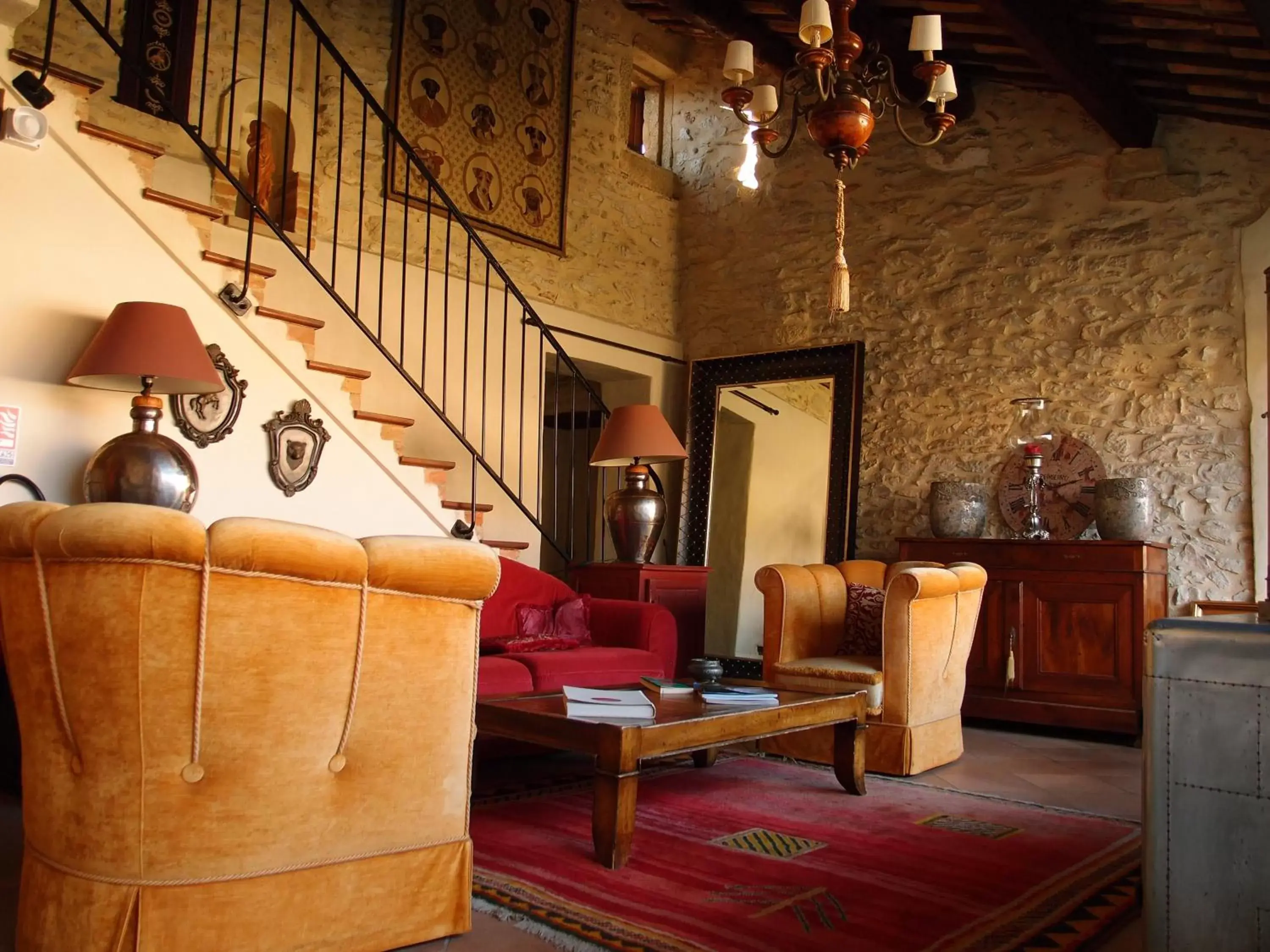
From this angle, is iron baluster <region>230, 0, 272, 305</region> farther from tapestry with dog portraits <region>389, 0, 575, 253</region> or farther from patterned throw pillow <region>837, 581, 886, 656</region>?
patterned throw pillow <region>837, 581, 886, 656</region>

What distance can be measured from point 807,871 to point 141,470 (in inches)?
94.5

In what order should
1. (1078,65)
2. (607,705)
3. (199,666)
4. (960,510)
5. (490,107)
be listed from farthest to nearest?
(490,107), (960,510), (1078,65), (607,705), (199,666)

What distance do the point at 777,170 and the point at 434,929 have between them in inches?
241

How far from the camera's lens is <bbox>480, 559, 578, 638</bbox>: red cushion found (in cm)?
431

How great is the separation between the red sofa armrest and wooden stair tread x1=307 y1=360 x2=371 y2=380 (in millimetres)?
1433

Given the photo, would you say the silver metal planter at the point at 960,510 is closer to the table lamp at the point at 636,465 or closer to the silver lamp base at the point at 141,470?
the table lamp at the point at 636,465

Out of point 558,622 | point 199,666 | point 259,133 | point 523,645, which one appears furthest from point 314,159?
point 199,666

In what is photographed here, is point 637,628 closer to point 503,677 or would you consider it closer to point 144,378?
point 503,677

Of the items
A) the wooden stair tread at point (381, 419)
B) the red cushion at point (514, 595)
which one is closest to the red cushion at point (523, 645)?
the red cushion at point (514, 595)

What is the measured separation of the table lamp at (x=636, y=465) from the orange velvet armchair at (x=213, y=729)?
3.22 meters

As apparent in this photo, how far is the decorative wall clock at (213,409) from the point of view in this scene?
365cm

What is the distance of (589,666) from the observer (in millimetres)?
3793

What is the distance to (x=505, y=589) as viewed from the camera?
14.5 feet

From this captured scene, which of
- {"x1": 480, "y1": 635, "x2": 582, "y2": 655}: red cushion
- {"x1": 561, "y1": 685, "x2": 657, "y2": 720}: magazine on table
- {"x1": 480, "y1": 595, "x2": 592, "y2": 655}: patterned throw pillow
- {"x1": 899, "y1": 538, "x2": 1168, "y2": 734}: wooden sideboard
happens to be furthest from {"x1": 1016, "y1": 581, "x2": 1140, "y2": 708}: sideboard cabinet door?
{"x1": 561, "y1": 685, "x2": 657, "y2": 720}: magazine on table
